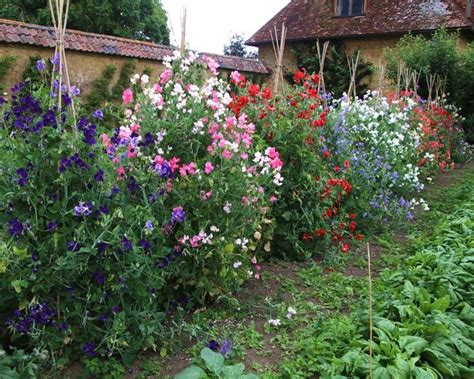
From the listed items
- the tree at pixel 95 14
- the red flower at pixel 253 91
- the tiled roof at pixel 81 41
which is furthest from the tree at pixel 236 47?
the red flower at pixel 253 91

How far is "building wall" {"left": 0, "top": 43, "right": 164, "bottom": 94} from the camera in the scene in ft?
38.0

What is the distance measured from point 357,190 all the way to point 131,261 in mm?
3539

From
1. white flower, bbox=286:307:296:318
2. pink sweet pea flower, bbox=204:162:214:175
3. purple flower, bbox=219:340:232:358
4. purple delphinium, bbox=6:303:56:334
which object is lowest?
white flower, bbox=286:307:296:318

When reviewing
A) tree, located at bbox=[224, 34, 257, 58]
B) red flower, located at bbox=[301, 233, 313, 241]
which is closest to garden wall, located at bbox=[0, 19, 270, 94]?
red flower, located at bbox=[301, 233, 313, 241]

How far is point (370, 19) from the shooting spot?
751 inches

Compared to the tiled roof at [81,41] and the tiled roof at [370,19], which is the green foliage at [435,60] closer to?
the tiled roof at [370,19]

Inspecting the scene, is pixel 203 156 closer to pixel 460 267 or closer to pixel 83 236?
pixel 83 236

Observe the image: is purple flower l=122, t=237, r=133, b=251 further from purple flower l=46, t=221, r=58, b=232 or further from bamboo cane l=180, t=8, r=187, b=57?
bamboo cane l=180, t=8, r=187, b=57

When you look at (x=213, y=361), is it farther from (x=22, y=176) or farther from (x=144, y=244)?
(x=22, y=176)

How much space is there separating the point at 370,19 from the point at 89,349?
18923 mm

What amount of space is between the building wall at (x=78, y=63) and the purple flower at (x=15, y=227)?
1025 cm

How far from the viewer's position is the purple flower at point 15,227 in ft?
8.09

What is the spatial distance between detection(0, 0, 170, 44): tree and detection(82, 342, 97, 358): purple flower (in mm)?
20584

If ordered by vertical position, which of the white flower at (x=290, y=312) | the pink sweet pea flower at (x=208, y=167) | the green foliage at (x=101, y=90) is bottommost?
the white flower at (x=290, y=312)
